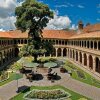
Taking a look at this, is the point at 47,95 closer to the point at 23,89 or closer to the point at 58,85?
the point at 23,89

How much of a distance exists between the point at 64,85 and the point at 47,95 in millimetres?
5961

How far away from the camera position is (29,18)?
50.3m

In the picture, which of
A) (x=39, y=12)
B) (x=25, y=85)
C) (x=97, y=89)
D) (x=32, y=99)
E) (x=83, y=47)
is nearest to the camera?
(x=32, y=99)

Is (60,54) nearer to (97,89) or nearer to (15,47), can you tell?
(15,47)

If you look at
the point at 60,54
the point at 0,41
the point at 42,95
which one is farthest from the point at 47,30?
the point at 42,95

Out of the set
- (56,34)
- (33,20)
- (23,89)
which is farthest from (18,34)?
(23,89)

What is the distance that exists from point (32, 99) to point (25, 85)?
6428 mm

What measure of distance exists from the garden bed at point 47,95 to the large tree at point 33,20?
1975 cm

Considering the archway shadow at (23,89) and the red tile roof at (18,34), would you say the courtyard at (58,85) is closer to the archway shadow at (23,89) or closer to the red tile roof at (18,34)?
the archway shadow at (23,89)

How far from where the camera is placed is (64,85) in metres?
33.5

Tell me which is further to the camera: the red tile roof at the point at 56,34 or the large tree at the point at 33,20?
the red tile roof at the point at 56,34

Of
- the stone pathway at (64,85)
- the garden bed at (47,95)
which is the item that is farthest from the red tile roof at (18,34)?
the garden bed at (47,95)

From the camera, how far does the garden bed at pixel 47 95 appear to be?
Result: 27.6 metres

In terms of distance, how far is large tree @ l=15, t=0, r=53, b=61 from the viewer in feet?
161
